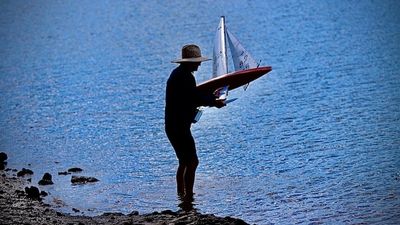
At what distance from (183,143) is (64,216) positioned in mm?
1675

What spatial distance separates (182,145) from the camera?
11.4m

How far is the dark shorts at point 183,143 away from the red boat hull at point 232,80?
77.6 inches

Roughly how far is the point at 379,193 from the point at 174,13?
30.1 m

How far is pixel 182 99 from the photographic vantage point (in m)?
11.2

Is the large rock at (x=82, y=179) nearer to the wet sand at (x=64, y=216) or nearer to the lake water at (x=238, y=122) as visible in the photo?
the lake water at (x=238, y=122)

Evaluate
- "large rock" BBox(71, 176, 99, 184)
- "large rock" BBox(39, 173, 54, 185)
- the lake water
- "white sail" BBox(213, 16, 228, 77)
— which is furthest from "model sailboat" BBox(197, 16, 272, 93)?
"large rock" BBox(39, 173, 54, 185)

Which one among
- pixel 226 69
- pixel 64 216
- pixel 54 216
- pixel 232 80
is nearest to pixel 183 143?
pixel 64 216

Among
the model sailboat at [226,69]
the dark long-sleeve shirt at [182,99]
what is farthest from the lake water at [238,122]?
the model sailboat at [226,69]

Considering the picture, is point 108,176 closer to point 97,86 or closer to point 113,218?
point 113,218

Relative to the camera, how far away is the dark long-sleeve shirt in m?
11.1

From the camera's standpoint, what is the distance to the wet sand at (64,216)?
394 inches

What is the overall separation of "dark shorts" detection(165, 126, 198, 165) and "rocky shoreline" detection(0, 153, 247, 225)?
69cm

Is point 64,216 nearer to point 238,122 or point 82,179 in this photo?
point 82,179

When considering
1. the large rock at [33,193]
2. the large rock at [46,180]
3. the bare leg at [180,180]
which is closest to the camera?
the bare leg at [180,180]
